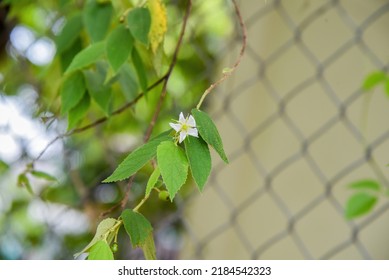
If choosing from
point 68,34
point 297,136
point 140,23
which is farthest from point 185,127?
point 297,136

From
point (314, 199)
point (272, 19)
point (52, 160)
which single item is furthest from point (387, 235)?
point (52, 160)

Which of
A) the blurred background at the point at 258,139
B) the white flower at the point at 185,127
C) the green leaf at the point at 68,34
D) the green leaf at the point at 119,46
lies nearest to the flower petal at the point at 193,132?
the white flower at the point at 185,127

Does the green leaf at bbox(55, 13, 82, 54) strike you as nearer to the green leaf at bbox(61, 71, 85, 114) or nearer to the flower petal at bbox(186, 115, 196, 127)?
the green leaf at bbox(61, 71, 85, 114)

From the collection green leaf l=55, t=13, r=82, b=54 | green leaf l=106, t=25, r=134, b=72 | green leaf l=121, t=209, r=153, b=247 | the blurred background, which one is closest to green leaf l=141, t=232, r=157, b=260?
green leaf l=121, t=209, r=153, b=247

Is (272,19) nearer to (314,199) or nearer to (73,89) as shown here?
(314,199)

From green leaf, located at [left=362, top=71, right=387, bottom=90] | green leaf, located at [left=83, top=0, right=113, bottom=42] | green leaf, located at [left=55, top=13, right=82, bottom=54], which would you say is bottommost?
green leaf, located at [left=362, top=71, right=387, bottom=90]

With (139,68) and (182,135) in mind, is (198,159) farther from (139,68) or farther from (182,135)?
(139,68)
